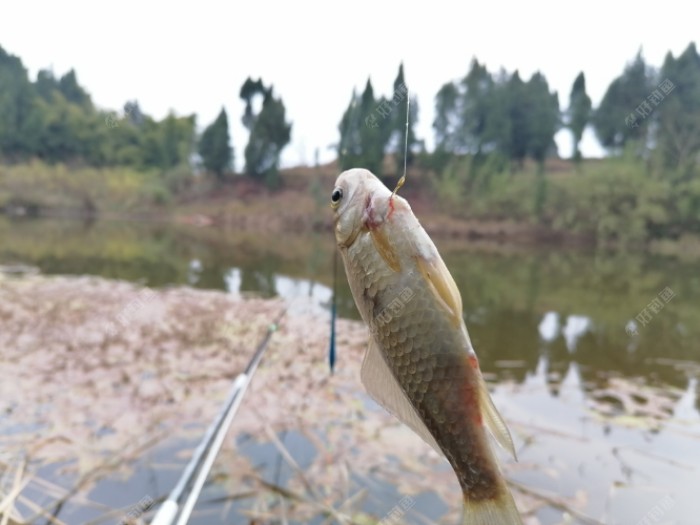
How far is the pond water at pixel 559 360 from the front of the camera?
11.1ft

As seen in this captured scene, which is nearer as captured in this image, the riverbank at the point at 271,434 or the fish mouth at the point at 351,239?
the fish mouth at the point at 351,239

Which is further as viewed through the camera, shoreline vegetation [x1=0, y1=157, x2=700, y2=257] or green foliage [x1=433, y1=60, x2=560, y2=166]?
shoreline vegetation [x1=0, y1=157, x2=700, y2=257]

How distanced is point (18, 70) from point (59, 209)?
1453 centimetres

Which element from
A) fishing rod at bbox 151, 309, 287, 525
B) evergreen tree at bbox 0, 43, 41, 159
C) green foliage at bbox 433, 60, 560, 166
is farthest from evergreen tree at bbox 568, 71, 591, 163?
evergreen tree at bbox 0, 43, 41, 159

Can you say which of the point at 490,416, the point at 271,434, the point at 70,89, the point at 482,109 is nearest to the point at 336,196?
the point at 490,416

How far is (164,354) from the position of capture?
5.68 meters

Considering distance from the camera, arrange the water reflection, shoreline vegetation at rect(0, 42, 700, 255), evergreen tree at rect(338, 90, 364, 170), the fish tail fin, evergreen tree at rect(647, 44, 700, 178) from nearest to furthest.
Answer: the fish tail fin, evergreen tree at rect(338, 90, 364, 170), the water reflection, shoreline vegetation at rect(0, 42, 700, 255), evergreen tree at rect(647, 44, 700, 178)

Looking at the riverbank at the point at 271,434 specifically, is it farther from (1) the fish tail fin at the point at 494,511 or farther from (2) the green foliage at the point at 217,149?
(2) the green foliage at the point at 217,149

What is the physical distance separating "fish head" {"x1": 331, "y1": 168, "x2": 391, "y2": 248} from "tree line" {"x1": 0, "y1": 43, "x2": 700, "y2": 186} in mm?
92

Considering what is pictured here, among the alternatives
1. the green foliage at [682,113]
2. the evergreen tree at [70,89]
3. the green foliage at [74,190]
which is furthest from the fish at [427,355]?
the evergreen tree at [70,89]

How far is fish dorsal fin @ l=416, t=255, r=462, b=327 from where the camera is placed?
718mm

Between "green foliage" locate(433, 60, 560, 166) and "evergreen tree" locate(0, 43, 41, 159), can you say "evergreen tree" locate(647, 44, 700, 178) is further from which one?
"evergreen tree" locate(0, 43, 41, 159)

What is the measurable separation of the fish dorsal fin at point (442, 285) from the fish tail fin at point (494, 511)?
261 millimetres

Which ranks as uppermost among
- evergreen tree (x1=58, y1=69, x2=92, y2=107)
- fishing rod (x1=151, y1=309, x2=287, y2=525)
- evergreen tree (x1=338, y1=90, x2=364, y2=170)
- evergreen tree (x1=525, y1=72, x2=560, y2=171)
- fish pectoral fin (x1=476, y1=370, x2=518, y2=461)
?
evergreen tree (x1=58, y1=69, x2=92, y2=107)
